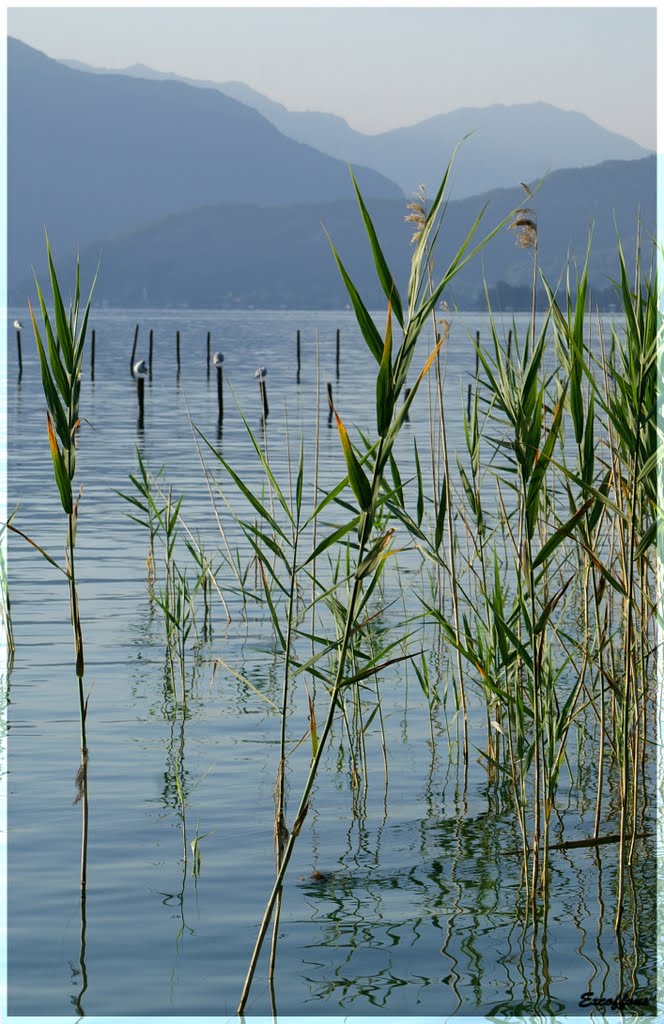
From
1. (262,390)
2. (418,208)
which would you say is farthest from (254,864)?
(262,390)

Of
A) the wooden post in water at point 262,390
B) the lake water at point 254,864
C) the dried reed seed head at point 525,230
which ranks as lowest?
the lake water at point 254,864

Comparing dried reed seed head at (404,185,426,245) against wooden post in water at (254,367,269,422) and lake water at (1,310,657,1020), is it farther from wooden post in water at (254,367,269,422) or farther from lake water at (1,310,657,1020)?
wooden post in water at (254,367,269,422)

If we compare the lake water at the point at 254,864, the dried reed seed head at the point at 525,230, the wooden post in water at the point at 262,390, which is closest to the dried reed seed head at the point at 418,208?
the dried reed seed head at the point at 525,230

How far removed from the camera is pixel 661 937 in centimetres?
555

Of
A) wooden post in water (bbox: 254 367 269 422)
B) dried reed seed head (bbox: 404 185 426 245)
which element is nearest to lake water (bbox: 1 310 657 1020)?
dried reed seed head (bbox: 404 185 426 245)

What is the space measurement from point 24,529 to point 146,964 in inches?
511

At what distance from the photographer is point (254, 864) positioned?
6570 mm

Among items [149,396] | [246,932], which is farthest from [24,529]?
[149,396]

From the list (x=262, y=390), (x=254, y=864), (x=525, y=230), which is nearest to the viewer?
(x=525, y=230)

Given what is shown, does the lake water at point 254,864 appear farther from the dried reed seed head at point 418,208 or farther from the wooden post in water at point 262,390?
the wooden post in water at point 262,390

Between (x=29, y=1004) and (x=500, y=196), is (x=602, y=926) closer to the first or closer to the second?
(x=29, y=1004)

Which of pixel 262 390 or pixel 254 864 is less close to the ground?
pixel 262 390

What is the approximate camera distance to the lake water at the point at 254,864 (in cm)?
527

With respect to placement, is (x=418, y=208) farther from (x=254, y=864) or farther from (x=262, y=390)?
(x=262, y=390)
